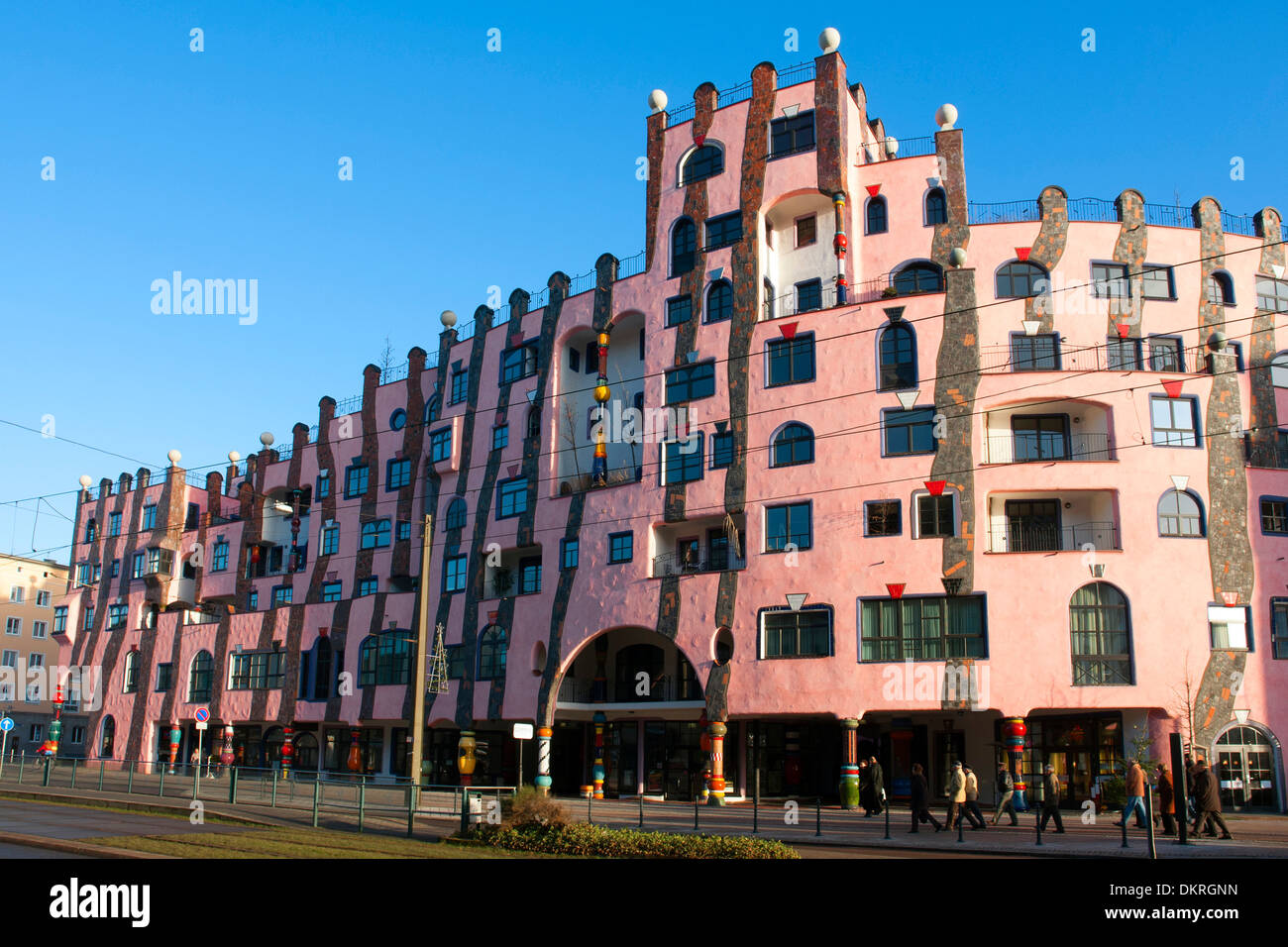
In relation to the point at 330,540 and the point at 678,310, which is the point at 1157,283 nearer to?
the point at 678,310

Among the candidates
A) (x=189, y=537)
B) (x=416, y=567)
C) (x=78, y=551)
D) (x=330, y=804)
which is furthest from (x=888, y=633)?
(x=78, y=551)

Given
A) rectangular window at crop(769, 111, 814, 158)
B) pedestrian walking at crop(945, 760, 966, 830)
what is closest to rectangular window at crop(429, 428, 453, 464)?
rectangular window at crop(769, 111, 814, 158)

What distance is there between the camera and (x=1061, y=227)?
131ft

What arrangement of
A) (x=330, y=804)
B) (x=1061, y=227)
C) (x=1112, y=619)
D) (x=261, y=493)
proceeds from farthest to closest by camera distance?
1. (x=261, y=493)
2. (x=1061, y=227)
3. (x=1112, y=619)
4. (x=330, y=804)

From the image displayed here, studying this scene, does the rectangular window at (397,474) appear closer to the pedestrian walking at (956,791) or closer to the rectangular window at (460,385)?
the rectangular window at (460,385)

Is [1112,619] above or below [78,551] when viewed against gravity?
below

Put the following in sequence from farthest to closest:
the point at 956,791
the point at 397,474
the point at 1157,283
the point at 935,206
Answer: the point at 397,474, the point at 935,206, the point at 1157,283, the point at 956,791

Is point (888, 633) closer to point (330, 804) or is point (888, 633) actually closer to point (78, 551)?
point (330, 804)

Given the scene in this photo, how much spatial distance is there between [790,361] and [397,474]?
23.0m

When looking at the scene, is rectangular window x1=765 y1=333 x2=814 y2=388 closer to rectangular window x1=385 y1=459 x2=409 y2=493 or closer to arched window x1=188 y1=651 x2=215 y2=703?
rectangular window x1=385 y1=459 x2=409 y2=493

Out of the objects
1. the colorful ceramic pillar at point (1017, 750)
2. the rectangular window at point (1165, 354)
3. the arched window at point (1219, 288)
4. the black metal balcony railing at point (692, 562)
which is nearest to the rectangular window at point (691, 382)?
the black metal balcony railing at point (692, 562)

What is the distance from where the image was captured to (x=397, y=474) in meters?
54.9

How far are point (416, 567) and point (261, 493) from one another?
49.1 ft

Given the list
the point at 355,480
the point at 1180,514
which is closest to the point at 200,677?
the point at 355,480
